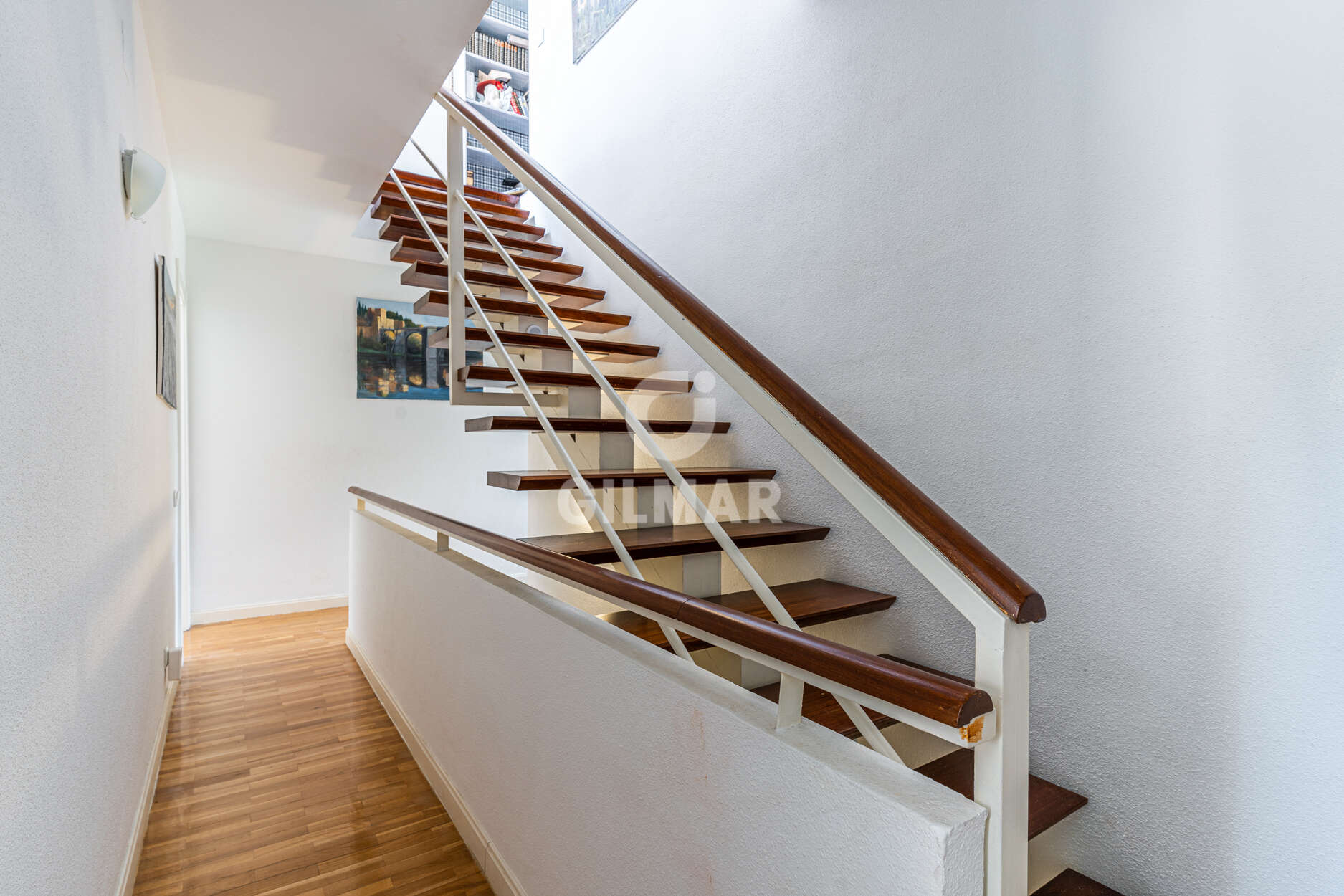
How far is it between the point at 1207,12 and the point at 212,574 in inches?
190

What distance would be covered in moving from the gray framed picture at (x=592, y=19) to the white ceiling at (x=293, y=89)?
4.16ft

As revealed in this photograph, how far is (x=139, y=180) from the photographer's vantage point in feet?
5.20

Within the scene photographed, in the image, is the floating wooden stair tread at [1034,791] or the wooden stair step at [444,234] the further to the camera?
the wooden stair step at [444,234]

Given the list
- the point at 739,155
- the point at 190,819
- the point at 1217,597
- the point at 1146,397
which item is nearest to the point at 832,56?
the point at 739,155

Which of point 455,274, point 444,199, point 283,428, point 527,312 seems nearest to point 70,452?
point 455,274

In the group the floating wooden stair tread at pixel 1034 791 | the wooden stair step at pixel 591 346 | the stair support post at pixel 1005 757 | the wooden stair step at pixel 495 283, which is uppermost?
the wooden stair step at pixel 495 283

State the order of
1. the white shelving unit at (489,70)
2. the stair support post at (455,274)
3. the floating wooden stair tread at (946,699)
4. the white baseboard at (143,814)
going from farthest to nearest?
the white shelving unit at (489,70), the stair support post at (455,274), the white baseboard at (143,814), the floating wooden stair tread at (946,699)

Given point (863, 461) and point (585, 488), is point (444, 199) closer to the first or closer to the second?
point (585, 488)

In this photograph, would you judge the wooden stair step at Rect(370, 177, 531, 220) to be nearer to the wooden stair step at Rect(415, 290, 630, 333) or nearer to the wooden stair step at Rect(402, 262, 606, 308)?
the wooden stair step at Rect(402, 262, 606, 308)

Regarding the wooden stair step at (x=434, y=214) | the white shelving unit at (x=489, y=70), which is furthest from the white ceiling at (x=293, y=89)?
the white shelving unit at (x=489, y=70)

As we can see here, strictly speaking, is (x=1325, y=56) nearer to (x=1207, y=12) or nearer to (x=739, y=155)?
(x=1207, y=12)

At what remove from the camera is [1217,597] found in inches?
49.7

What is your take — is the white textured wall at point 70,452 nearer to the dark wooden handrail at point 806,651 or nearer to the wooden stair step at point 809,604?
the dark wooden handrail at point 806,651

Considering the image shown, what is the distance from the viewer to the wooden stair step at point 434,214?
3334mm
